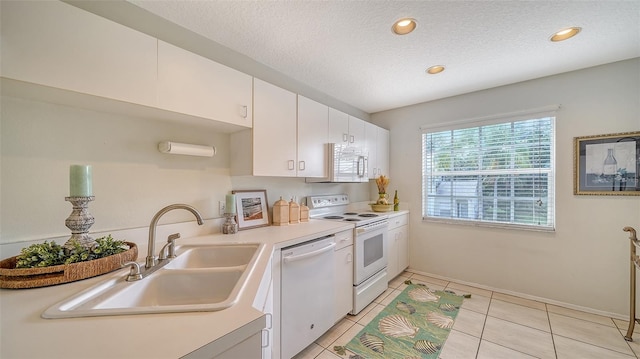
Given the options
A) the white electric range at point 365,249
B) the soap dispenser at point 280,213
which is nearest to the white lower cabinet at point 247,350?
the soap dispenser at point 280,213

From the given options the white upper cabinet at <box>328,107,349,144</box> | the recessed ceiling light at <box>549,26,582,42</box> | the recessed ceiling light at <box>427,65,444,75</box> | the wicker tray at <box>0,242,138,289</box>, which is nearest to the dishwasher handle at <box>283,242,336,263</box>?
the wicker tray at <box>0,242,138,289</box>

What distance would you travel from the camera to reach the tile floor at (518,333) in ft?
5.90

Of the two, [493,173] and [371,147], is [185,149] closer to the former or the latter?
[371,147]

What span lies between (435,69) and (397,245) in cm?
217

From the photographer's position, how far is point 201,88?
1496 mm

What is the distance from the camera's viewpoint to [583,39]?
1.85 meters

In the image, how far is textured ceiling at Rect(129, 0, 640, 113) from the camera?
4.91 ft

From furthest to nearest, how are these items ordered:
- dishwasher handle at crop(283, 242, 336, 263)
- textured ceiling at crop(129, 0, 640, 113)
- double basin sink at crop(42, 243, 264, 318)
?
dishwasher handle at crop(283, 242, 336, 263), textured ceiling at crop(129, 0, 640, 113), double basin sink at crop(42, 243, 264, 318)

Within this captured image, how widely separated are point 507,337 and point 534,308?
80cm

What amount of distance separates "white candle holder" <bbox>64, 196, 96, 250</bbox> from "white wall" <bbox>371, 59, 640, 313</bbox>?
3.55 meters

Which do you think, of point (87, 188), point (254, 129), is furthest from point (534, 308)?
point (87, 188)

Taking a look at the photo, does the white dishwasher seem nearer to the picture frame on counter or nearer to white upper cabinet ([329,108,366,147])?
the picture frame on counter

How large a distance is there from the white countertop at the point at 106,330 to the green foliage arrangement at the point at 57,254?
0.13 meters

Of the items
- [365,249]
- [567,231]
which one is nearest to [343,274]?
[365,249]
